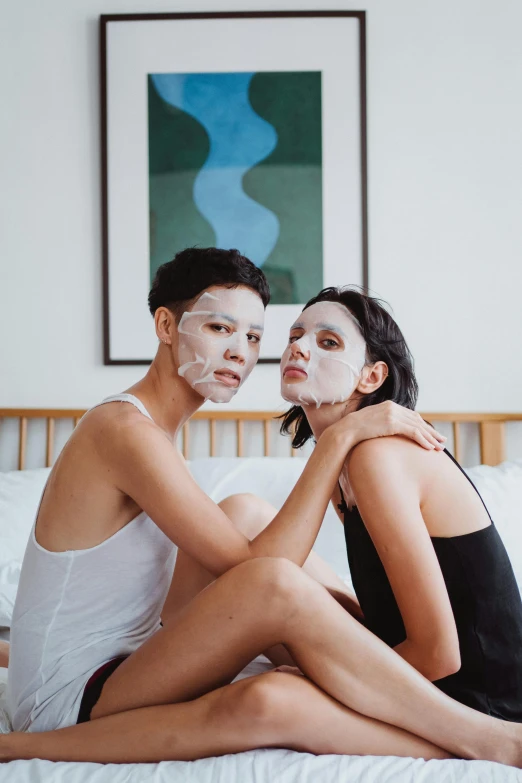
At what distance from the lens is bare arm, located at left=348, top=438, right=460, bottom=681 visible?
1047mm

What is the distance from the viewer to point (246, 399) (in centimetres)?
232

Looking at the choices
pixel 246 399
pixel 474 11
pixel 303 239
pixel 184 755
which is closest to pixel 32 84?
pixel 303 239

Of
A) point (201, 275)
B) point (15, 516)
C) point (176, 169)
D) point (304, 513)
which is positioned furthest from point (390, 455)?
point (176, 169)

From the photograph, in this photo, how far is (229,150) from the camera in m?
2.31

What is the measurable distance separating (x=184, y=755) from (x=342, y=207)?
1794mm

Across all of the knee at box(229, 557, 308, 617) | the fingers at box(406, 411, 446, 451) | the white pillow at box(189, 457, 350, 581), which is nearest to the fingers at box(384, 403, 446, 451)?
the fingers at box(406, 411, 446, 451)

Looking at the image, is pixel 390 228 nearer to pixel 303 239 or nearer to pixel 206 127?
pixel 303 239

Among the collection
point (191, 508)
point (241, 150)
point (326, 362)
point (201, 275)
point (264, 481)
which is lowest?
point (264, 481)

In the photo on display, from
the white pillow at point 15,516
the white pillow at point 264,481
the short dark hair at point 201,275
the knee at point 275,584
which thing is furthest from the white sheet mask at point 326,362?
the white pillow at point 15,516

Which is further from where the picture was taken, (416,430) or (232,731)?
(416,430)

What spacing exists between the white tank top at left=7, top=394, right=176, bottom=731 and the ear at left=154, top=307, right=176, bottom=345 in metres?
0.37

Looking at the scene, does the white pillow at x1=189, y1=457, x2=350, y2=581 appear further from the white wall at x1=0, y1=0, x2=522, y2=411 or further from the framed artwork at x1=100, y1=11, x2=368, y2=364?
the framed artwork at x1=100, y1=11, x2=368, y2=364

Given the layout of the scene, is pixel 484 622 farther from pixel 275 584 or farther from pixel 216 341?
pixel 216 341

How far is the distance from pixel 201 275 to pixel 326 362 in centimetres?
29
